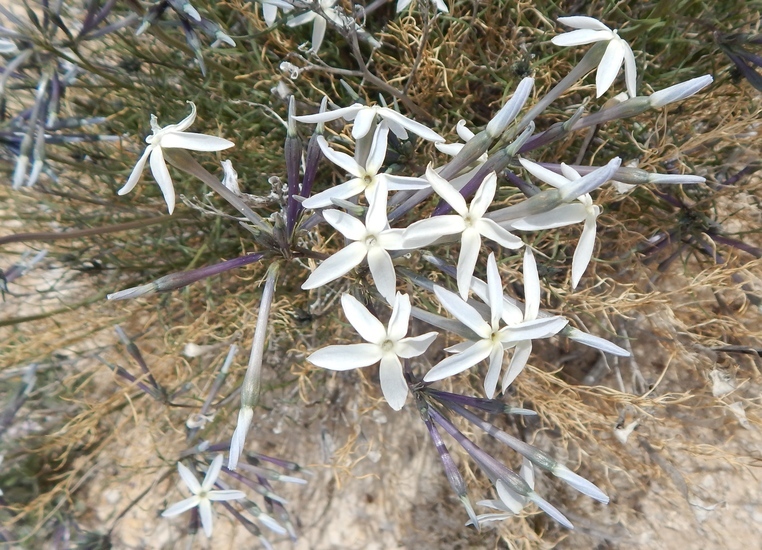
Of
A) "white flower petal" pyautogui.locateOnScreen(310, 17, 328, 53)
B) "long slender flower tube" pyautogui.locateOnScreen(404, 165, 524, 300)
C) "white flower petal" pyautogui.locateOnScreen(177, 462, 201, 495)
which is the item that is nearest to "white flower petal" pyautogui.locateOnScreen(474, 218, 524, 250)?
"long slender flower tube" pyautogui.locateOnScreen(404, 165, 524, 300)

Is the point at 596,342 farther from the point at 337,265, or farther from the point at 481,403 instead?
the point at 337,265

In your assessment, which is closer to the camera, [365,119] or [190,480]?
[365,119]

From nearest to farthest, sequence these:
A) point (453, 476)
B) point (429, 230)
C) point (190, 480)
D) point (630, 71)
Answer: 1. point (429, 230)
2. point (630, 71)
3. point (453, 476)
4. point (190, 480)

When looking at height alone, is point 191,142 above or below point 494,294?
above

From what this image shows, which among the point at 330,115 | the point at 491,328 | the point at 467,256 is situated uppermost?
the point at 330,115

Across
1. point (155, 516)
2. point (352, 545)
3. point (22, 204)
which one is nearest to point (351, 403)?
point (352, 545)

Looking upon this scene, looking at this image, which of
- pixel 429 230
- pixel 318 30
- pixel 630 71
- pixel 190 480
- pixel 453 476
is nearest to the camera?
pixel 429 230

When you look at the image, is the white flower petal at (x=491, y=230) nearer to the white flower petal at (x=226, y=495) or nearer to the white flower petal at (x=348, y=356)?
the white flower petal at (x=348, y=356)

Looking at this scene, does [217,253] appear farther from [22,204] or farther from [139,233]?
[22,204]

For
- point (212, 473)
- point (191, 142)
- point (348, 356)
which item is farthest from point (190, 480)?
point (191, 142)
